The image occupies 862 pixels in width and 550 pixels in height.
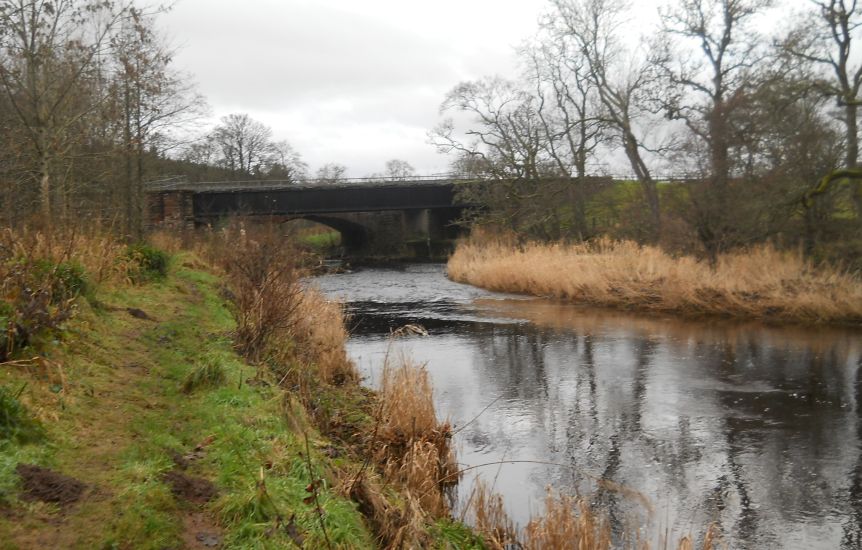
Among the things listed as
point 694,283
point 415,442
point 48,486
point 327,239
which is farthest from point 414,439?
point 327,239

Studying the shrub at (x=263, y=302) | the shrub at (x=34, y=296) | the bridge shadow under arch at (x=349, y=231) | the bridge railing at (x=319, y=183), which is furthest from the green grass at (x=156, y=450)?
the bridge shadow under arch at (x=349, y=231)

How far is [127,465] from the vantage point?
4598 millimetres

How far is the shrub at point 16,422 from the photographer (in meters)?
4.55

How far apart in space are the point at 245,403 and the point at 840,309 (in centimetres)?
1457

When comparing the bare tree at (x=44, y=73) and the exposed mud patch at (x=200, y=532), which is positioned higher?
the bare tree at (x=44, y=73)

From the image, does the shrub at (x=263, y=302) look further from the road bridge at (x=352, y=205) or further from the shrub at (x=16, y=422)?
the road bridge at (x=352, y=205)

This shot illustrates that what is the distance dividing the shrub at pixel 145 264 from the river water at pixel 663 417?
4131 millimetres

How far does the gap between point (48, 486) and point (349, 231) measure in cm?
4872

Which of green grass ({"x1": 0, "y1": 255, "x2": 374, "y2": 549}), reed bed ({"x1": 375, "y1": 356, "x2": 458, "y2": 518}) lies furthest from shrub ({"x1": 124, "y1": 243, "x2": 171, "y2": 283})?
reed bed ({"x1": 375, "y1": 356, "x2": 458, "y2": 518})

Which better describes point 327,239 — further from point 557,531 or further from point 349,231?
point 557,531

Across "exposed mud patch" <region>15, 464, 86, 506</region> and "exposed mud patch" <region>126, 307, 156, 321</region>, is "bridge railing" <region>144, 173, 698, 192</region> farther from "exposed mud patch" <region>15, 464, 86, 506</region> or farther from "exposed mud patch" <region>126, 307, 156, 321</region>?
"exposed mud patch" <region>15, 464, 86, 506</region>

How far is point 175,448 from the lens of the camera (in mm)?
5199

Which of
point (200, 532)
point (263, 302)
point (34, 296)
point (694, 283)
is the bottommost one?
point (200, 532)

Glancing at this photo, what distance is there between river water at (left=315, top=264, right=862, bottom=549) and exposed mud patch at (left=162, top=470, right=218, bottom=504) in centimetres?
296
